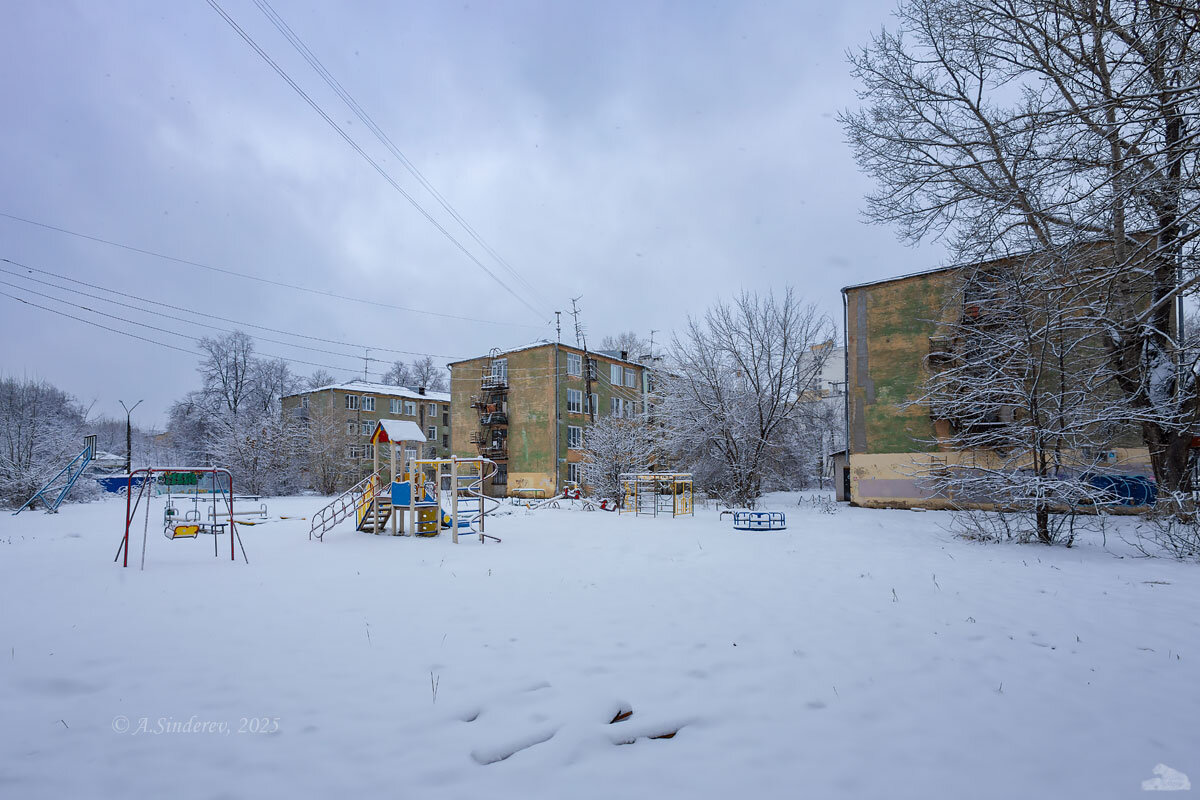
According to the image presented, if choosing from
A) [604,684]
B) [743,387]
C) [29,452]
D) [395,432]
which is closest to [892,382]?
[743,387]

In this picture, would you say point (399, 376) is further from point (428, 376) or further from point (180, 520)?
point (180, 520)

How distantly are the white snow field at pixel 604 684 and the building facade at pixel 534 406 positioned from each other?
28.3 m

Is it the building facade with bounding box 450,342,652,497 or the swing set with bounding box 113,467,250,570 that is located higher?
the building facade with bounding box 450,342,652,497

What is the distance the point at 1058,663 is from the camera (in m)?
4.74

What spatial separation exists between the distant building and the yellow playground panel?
29.9m

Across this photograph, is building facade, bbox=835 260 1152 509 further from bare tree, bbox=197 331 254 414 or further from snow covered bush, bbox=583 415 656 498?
bare tree, bbox=197 331 254 414

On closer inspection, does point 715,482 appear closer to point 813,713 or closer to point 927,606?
point 927,606

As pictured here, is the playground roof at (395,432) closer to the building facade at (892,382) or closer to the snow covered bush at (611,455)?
the snow covered bush at (611,455)

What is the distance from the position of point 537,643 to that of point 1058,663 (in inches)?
173

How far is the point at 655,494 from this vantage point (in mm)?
19844

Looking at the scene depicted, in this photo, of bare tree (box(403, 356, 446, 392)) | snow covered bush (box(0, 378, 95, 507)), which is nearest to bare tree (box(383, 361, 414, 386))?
bare tree (box(403, 356, 446, 392))

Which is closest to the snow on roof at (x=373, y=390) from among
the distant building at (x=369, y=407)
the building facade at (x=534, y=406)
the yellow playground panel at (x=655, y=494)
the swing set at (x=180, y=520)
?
the distant building at (x=369, y=407)

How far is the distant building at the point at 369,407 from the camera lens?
5259cm

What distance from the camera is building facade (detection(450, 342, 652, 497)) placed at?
3747cm
